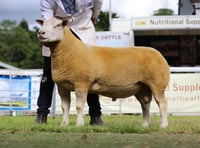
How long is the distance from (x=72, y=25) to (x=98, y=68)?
3.41 ft

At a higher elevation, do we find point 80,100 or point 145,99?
point 80,100

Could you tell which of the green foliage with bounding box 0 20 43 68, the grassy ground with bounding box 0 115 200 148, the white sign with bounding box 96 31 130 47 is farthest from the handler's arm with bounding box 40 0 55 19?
the green foliage with bounding box 0 20 43 68

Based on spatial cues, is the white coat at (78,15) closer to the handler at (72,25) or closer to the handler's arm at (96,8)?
the handler at (72,25)

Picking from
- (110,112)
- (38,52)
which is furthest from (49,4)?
(38,52)

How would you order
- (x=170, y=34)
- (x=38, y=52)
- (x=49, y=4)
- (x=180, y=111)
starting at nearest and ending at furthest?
(x=49, y=4) → (x=180, y=111) → (x=170, y=34) → (x=38, y=52)

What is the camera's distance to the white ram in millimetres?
7609

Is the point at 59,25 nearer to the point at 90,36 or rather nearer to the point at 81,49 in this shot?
the point at 81,49

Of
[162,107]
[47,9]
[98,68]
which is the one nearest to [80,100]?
[98,68]

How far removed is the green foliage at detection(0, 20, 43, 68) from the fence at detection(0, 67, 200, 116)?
7627 cm

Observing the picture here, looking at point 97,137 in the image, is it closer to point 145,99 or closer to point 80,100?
point 80,100

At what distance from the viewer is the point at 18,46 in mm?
106562

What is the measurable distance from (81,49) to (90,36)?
85 cm

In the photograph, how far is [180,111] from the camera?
16.9 metres

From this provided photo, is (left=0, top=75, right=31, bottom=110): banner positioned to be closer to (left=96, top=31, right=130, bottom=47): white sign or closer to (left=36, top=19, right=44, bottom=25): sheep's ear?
(left=36, top=19, right=44, bottom=25): sheep's ear
